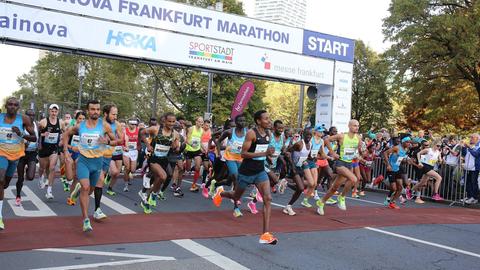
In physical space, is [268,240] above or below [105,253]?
above

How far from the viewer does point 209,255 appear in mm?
5789

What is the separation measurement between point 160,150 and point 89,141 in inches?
72.7

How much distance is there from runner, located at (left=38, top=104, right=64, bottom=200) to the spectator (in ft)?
34.8

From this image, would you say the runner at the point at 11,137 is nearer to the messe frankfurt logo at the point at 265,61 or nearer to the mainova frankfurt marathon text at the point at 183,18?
the mainova frankfurt marathon text at the point at 183,18

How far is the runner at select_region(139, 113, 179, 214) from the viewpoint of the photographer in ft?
28.1

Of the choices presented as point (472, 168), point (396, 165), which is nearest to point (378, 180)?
point (472, 168)

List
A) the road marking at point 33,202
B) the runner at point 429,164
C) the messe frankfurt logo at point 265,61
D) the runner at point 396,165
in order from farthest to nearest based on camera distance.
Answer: the messe frankfurt logo at point 265,61
the runner at point 429,164
the runner at point 396,165
the road marking at point 33,202

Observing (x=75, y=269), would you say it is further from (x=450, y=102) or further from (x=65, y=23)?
(x=450, y=102)

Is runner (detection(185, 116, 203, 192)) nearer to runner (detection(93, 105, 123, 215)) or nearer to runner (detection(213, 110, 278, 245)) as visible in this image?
runner (detection(93, 105, 123, 215))

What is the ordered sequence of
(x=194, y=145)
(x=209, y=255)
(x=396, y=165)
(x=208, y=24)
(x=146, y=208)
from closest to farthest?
(x=209, y=255), (x=146, y=208), (x=396, y=165), (x=194, y=145), (x=208, y=24)

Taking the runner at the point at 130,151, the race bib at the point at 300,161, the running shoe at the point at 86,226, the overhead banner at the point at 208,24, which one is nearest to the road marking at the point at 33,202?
the running shoe at the point at 86,226

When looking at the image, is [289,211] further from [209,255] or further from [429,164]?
[429,164]

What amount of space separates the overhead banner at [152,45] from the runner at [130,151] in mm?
3449

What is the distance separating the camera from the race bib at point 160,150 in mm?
8586
